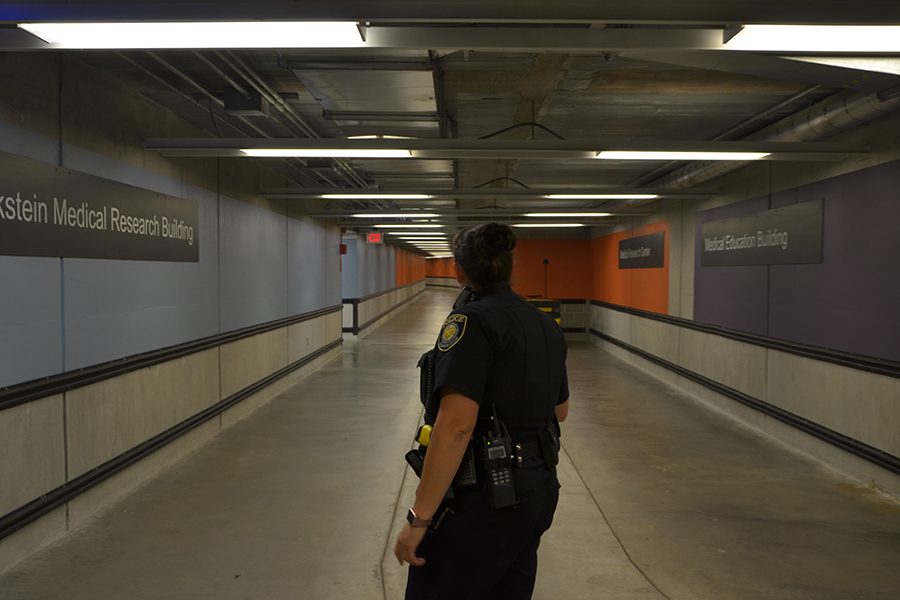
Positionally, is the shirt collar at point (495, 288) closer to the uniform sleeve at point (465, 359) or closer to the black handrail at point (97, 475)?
the uniform sleeve at point (465, 359)

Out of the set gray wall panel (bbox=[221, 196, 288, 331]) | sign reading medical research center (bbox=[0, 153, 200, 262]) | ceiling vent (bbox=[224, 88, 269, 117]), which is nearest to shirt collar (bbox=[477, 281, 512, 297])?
sign reading medical research center (bbox=[0, 153, 200, 262])

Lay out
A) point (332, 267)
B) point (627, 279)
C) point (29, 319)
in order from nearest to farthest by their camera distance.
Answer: point (29, 319), point (332, 267), point (627, 279)

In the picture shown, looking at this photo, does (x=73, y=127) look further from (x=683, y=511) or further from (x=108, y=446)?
(x=683, y=511)

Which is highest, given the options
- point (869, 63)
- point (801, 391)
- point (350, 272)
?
point (869, 63)

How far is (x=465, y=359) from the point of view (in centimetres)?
175

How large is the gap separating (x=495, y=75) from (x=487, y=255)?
3.06 meters

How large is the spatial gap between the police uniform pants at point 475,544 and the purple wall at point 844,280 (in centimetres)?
419

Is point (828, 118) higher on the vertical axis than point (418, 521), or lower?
higher

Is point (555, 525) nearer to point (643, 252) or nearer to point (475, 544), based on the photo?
point (475, 544)

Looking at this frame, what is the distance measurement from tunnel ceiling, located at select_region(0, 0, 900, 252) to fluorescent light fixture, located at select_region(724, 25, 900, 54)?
3.3 inches

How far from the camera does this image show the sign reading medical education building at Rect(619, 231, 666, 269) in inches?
423

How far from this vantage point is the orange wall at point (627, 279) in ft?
35.2

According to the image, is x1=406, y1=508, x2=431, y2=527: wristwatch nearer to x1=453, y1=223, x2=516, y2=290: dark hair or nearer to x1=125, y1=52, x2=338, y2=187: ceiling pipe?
x1=453, y1=223, x2=516, y2=290: dark hair

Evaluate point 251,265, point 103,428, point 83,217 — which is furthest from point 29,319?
point 251,265
